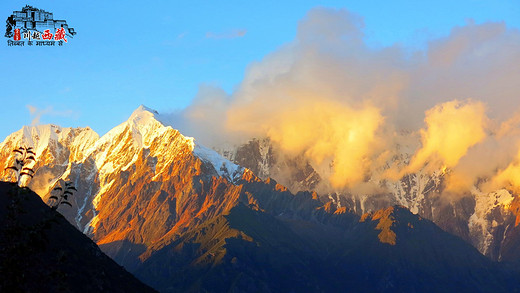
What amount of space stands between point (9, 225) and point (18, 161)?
6654 mm

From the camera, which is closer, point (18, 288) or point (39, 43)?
point (18, 288)

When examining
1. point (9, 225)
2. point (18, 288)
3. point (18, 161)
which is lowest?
point (18, 288)

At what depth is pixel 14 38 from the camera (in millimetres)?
188500

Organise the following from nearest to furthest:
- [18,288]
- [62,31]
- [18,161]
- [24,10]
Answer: [18,288]
[18,161]
[24,10]
[62,31]

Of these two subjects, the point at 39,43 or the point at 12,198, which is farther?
the point at 39,43

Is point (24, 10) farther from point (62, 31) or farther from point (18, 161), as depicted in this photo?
point (18, 161)

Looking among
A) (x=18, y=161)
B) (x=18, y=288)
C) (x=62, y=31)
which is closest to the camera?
(x=18, y=288)

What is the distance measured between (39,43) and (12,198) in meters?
123

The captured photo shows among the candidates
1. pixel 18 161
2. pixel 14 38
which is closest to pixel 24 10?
pixel 14 38

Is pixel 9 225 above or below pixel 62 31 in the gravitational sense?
below

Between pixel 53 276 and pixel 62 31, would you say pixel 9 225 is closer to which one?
pixel 53 276

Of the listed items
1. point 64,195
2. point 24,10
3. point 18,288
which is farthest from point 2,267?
point 24,10

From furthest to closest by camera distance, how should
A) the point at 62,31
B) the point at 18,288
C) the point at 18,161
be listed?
the point at 62,31 → the point at 18,161 → the point at 18,288

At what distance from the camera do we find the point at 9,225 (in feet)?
252
